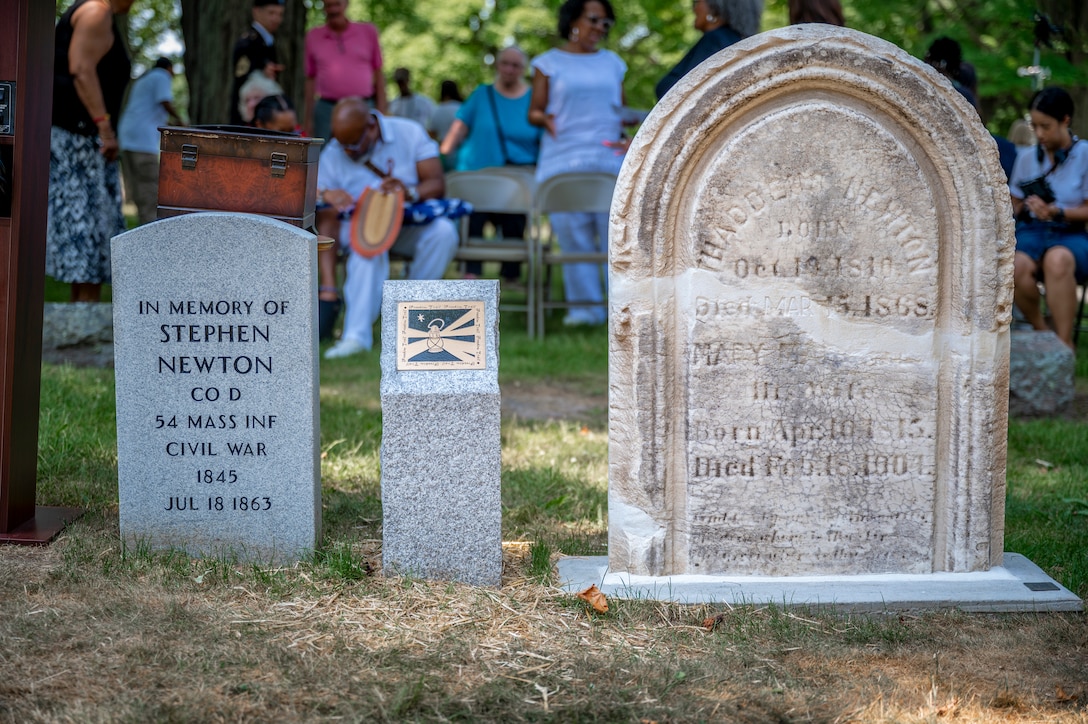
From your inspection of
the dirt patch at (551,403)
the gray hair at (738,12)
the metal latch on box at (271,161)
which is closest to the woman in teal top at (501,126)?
the gray hair at (738,12)

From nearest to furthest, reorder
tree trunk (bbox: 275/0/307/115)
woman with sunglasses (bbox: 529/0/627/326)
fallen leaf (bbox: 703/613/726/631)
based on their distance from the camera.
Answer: fallen leaf (bbox: 703/613/726/631)
woman with sunglasses (bbox: 529/0/627/326)
tree trunk (bbox: 275/0/307/115)

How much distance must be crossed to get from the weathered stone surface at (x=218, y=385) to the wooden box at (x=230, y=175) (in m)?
0.32

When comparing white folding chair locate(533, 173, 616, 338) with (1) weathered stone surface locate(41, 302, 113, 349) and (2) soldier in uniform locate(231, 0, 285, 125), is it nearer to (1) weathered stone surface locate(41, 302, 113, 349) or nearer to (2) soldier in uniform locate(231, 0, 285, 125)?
(2) soldier in uniform locate(231, 0, 285, 125)

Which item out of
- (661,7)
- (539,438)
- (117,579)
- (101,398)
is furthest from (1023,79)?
(117,579)

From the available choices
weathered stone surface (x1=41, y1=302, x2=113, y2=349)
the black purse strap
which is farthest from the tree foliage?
weathered stone surface (x1=41, y1=302, x2=113, y2=349)

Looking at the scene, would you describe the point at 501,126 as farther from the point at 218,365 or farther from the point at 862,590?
the point at 862,590

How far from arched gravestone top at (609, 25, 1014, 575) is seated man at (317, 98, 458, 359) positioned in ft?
14.7

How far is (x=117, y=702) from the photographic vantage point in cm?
274

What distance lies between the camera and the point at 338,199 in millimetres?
7938

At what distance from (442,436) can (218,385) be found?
2.67 ft

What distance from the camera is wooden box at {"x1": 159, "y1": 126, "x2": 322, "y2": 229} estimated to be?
3.98 metres

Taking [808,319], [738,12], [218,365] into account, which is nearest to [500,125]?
[738,12]

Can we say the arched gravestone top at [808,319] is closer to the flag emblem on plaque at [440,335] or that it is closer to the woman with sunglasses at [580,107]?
the flag emblem on plaque at [440,335]

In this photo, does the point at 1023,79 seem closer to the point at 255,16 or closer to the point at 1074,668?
the point at 255,16
